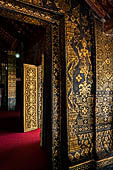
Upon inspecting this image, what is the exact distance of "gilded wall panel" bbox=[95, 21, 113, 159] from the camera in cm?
215

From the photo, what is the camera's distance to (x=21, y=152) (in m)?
2.68

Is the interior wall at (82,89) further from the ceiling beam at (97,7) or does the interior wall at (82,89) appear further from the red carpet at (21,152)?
the red carpet at (21,152)

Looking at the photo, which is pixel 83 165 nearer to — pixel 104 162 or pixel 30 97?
pixel 104 162

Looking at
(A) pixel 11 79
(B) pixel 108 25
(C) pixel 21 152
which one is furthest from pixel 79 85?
(A) pixel 11 79

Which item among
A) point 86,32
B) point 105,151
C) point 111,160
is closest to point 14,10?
point 86,32

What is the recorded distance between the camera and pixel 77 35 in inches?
81.4

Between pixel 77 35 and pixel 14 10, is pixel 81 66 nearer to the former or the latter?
pixel 77 35

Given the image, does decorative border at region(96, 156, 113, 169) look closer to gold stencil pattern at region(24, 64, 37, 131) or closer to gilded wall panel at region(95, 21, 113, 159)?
gilded wall panel at region(95, 21, 113, 159)

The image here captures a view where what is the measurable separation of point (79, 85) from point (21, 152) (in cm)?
178

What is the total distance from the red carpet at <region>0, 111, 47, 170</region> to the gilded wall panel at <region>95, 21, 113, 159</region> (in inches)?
39.8

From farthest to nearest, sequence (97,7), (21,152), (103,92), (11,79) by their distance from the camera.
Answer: (11,79), (21,152), (103,92), (97,7)

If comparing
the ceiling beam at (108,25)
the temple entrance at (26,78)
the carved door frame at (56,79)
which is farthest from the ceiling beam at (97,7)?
the temple entrance at (26,78)

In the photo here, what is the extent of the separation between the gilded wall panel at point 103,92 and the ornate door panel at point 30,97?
240 cm

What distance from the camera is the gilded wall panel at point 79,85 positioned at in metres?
1.99
